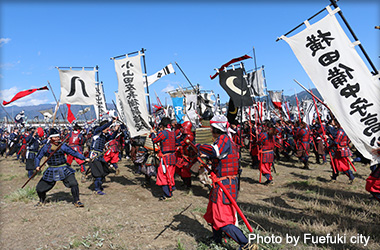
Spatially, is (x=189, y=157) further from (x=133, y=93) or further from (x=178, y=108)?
(x=178, y=108)

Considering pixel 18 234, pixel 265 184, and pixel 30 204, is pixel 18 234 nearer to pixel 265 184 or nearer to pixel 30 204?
pixel 30 204

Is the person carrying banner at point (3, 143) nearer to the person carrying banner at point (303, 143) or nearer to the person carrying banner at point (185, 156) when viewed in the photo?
the person carrying banner at point (185, 156)

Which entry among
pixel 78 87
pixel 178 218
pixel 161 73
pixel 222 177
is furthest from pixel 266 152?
pixel 78 87

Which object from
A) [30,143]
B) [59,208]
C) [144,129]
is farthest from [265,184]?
[30,143]

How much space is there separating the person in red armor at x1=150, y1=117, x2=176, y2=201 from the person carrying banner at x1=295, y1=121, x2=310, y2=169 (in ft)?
22.9

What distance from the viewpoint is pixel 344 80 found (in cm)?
374

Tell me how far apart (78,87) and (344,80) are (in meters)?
8.47

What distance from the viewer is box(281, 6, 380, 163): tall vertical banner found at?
357 cm

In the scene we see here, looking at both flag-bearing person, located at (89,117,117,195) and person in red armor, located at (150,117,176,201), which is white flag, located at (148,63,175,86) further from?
person in red armor, located at (150,117,176,201)

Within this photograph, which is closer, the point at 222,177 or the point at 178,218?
the point at 222,177

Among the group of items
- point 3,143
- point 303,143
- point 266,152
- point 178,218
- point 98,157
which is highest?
point 3,143

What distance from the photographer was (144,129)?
7.39 meters

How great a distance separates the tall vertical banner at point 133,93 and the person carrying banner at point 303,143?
7658mm

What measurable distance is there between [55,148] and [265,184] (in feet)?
22.3
